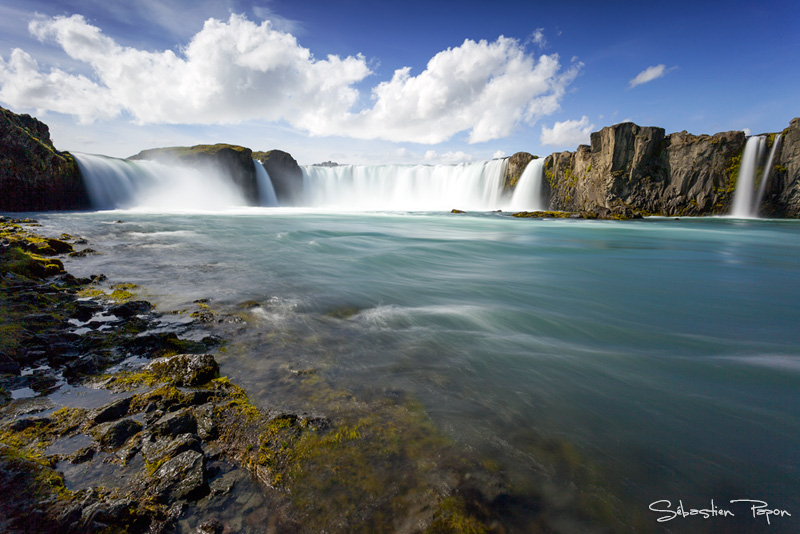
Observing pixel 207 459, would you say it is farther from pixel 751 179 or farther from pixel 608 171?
pixel 751 179

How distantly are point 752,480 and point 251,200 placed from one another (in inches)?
2501

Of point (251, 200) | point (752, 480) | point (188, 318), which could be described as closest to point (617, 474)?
point (752, 480)

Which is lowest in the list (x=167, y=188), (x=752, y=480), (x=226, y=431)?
(x=752, y=480)

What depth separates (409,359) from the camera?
4.48 metres

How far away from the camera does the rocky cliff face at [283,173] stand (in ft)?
205

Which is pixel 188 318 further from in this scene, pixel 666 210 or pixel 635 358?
pixel 666 210

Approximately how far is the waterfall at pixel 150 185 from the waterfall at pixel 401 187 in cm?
1556

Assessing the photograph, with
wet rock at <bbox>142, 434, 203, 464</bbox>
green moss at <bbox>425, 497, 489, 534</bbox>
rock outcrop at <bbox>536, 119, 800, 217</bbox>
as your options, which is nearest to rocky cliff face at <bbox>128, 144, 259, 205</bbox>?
rock outcrop at <bbox>536, 119, 800, 217</bbox>

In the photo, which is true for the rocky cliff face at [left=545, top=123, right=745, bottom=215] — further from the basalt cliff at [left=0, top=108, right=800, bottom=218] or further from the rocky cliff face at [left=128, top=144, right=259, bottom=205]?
the rocky cliff face at [left=128, top=144, right=259, bottom=205]

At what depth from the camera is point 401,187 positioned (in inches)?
2504

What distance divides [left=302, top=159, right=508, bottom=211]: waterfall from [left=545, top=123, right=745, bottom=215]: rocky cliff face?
15230mm

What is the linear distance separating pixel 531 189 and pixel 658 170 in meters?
15.9

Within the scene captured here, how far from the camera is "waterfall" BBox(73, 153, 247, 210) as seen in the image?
34109mm
